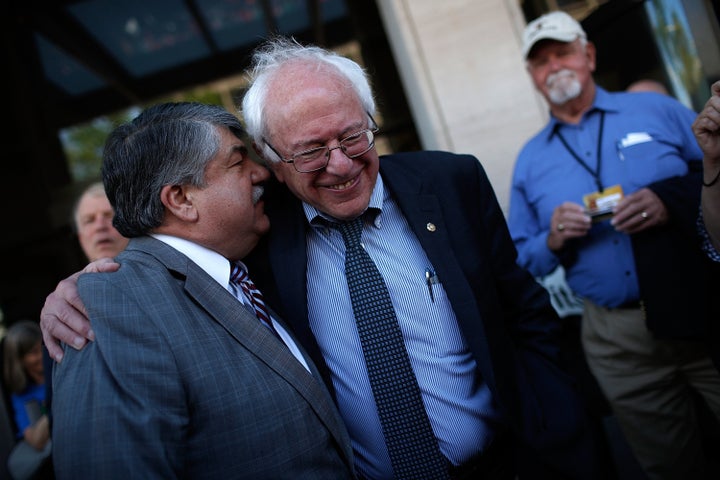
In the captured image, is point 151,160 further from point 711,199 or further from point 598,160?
point 598,160

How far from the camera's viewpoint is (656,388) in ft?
8.61

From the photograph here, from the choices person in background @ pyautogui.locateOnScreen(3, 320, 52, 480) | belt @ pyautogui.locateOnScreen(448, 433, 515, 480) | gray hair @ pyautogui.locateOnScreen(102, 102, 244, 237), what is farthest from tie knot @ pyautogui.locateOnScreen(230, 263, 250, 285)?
person in background @ pyautogui.locateOnScreen(3, 320, 52, 480)

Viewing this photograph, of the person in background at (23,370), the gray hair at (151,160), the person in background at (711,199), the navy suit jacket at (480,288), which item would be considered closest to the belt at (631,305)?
the person in background at (711,199)

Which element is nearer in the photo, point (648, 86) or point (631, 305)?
point (631, 305)

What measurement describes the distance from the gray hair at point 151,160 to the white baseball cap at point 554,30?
199 cm

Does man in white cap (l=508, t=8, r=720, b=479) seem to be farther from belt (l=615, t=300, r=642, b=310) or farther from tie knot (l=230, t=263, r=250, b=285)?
tie knot (l=230, t=263, r=250, b=285)

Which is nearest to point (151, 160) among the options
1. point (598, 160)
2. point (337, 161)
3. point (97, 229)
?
point (337, 161)

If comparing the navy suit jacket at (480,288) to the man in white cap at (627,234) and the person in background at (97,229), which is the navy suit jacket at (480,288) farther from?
the person in background at (97,229)

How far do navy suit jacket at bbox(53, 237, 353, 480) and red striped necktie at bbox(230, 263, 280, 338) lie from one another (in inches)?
6.5

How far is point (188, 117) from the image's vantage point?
1.73 metres

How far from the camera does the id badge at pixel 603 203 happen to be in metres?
2.36

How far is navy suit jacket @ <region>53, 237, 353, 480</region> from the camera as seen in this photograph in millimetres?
1229

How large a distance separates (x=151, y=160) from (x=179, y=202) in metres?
0.16

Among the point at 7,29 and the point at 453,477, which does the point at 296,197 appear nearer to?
the point at 453,477
